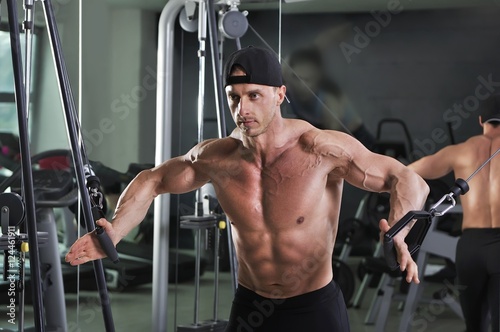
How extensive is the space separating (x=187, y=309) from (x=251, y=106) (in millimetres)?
2620

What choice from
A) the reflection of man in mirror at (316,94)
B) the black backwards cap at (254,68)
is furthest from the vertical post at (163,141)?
the black backwards cap at (254,68)

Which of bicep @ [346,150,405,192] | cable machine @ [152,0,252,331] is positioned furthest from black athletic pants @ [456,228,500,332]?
bicep @ [346,150,405,192]

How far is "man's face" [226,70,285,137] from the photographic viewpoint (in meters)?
2.73

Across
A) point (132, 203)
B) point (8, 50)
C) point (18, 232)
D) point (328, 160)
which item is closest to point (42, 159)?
point (8, 50)

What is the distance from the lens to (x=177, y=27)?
4.94 metres

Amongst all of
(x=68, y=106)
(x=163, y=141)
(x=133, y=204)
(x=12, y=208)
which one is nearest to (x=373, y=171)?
(x=133, y=204)

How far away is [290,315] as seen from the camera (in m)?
2.90

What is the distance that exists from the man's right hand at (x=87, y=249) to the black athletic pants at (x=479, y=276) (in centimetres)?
257

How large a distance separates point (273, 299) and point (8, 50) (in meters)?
1.97

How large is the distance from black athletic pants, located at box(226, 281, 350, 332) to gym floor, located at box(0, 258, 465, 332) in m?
1.94

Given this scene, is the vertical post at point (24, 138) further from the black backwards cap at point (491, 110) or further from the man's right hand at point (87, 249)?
the black backwards cap at point (491, 110)

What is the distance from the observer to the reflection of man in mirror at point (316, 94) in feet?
16.9

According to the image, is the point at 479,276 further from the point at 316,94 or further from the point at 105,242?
the point at 105,242

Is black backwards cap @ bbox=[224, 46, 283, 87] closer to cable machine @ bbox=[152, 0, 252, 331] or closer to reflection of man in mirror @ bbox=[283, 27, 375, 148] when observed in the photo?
cable machine @ bbox=[152, 0, 252, 331]
